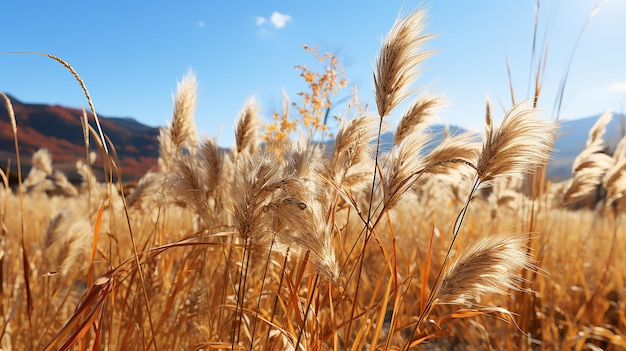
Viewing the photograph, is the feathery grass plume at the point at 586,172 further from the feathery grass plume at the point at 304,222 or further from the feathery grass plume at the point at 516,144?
the feathery grass plume at the point at 304,222

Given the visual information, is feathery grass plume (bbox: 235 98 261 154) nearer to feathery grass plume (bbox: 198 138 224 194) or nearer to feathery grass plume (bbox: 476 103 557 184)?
feathery grass plume (bbox: 198 138 224 194)

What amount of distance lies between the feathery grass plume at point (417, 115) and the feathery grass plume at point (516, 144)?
289 mm

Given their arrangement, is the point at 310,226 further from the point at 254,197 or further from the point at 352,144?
the point at 352,144

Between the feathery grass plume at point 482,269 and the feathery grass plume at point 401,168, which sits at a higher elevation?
the feathery grass plume at point 401,168

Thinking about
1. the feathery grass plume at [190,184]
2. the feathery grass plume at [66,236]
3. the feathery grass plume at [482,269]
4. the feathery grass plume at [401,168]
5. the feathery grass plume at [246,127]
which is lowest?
the feathery grass plume at [66,236]

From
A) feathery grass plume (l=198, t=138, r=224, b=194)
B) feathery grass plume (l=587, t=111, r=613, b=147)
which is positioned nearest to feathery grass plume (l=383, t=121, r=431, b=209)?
feathery grass plume (l=198, t=138, r=224, b=194)

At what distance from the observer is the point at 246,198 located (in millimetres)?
1026

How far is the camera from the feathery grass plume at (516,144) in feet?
3.42

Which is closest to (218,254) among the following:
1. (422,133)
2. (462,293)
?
(422,133)

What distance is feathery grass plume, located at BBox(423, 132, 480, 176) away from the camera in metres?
1.30

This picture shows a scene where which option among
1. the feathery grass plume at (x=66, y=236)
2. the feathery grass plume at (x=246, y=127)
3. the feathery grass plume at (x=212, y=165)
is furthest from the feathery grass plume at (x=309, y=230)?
the feathery grass plume at (x=66, y=236)

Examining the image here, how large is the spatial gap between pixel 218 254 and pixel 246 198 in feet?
4.72

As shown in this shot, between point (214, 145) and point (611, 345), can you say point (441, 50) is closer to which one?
point (214, 145)

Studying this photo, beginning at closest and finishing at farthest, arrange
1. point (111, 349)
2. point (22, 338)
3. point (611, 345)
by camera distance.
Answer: point (111, 349)
point (22, 338)
point (611, 345)
